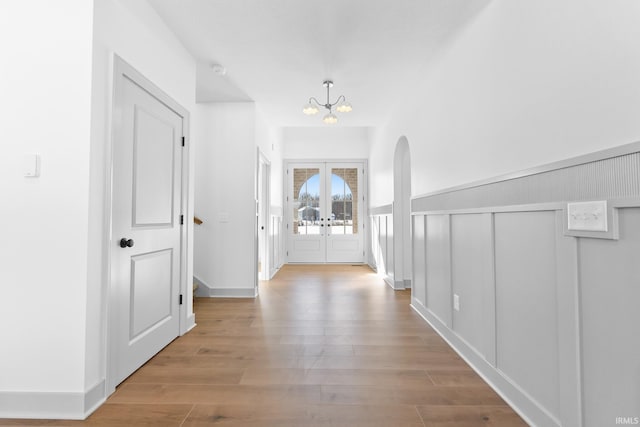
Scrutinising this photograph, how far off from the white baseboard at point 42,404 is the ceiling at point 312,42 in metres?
2.52

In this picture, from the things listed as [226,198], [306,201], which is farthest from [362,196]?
[226,198]

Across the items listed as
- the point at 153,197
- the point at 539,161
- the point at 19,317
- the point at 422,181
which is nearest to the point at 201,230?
the point at 153,197

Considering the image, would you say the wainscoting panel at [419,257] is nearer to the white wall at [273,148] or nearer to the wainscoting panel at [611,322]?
the wainscoting panel at [611,322]

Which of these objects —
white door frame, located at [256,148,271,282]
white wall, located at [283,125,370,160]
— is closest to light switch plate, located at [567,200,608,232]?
white door frame, located at [256,148,271,282]

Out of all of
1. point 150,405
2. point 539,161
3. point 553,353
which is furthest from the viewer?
point 150,405

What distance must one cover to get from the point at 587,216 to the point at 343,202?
18.8 ft

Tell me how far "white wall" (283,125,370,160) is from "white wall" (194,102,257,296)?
276 centimetres

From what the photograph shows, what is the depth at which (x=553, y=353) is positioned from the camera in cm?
145

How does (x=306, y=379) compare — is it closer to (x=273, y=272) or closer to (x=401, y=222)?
(x=401, y=222)

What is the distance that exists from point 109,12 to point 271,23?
3.60 feet

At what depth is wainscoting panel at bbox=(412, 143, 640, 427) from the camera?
3.67 ft

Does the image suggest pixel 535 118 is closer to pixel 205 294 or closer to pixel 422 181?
pixel 422 181

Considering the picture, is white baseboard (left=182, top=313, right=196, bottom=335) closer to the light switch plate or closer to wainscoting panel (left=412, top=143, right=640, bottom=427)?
wainscoting panel (left=412, top=143, right=640, bottom=427)

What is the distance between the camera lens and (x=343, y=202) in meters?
6.95
